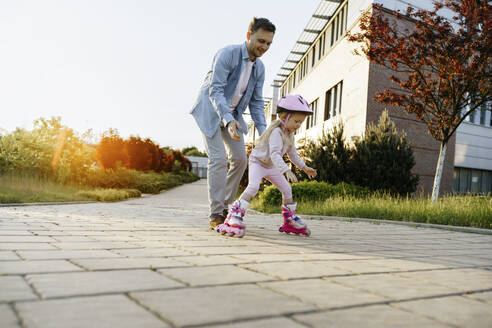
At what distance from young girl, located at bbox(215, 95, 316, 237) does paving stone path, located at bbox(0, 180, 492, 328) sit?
0.59 meters

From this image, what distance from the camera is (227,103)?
4387 millimetres

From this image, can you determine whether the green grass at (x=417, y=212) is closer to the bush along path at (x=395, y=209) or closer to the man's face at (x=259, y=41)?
the bush along path at (x=395, y=209)

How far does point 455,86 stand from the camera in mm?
9219

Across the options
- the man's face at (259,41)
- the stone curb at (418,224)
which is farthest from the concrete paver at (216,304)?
the stone curb at (418,224)

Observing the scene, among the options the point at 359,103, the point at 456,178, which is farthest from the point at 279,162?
the point at 456,178

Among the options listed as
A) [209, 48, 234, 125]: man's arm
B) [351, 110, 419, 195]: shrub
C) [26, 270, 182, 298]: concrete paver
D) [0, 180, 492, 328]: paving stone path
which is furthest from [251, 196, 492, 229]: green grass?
[26, 270, 182, 298]: concrete paver

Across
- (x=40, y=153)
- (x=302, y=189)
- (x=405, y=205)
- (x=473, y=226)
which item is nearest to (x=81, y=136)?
(x=40, y=153)

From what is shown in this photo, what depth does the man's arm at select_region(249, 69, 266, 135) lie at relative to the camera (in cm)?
456

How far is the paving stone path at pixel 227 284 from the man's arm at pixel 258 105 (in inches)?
63.0

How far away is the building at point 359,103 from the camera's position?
13.8 metres

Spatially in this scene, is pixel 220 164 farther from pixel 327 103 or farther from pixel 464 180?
pixel 464 180

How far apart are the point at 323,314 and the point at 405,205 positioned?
21.8 ft

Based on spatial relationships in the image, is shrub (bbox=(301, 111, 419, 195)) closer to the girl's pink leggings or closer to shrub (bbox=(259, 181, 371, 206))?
shrub (bbox=(259, 181, 371, 206))

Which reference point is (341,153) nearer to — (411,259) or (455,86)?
(455,86)
